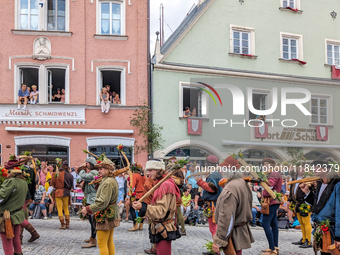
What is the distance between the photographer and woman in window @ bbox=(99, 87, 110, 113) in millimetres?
17953

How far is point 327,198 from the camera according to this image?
223 inches

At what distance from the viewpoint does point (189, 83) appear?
63.1 ft

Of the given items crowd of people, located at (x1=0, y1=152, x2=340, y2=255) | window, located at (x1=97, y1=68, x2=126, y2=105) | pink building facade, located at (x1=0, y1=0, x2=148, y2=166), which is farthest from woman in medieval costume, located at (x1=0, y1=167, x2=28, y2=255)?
window, located at (x1=97, y1=68, x2=126, y2=105)

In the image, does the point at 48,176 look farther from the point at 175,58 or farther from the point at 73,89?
the point at 175,58

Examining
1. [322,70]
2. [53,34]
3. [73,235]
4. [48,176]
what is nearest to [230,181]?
[73,235]

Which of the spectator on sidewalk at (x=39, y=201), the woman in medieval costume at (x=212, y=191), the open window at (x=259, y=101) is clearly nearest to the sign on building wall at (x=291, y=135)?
the open window at (x=259, y=101)

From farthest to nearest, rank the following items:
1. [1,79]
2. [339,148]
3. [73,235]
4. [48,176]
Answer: [1,79]
[48,176]
[73,235]
[339,148]

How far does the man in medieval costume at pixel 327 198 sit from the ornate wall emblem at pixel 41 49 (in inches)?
584

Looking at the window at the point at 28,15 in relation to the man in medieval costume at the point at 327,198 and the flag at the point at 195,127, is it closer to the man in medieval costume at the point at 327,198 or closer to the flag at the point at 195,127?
the flag at the point at 195,127

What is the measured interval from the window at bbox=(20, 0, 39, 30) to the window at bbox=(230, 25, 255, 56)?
359 inches

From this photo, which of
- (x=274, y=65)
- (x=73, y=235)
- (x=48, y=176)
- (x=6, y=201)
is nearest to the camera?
(x=6, y=201)

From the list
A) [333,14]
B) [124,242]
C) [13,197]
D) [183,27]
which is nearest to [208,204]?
[124,242]

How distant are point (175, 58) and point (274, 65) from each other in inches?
200

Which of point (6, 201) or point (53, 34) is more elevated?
point (53, 34)
